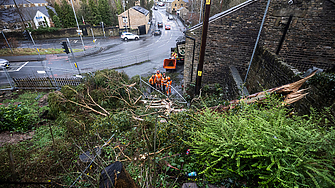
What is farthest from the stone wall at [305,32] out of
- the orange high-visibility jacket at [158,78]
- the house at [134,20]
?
the house at [134,20]

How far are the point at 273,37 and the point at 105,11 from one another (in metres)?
35.8

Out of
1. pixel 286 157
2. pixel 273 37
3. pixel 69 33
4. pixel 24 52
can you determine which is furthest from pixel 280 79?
pixel 69 33

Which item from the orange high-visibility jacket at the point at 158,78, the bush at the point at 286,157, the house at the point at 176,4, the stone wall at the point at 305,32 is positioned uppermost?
the house at the point at 176,4

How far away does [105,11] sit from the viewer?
33156mm

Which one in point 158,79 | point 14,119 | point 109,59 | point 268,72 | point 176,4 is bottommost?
point 109,59

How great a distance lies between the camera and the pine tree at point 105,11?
32406mm

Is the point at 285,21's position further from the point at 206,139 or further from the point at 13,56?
the point at 13,56

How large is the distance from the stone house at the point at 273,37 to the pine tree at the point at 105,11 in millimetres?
31915

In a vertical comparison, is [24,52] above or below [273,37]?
below

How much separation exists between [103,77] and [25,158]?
4866 mm

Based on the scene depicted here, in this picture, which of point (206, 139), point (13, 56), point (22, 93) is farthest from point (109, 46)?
point (206, 139)

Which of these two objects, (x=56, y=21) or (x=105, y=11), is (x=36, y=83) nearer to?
(x=56, y=21)

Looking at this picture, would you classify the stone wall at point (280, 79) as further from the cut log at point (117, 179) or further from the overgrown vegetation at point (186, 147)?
the cut log at point (117, 179)

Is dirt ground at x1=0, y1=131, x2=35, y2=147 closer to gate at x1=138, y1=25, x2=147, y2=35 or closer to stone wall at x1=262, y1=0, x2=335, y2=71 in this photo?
stone wall at x1=262, y1=0, x2=335, y2=71
